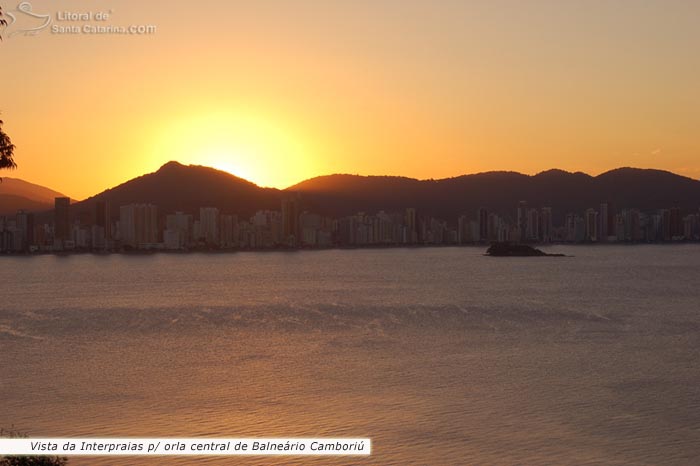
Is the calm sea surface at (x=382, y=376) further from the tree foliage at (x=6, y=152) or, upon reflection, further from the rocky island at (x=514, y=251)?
the rocky island at (x=514, y=251)

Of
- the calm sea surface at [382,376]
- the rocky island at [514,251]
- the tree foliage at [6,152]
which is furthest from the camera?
the rocky island at [514,251]

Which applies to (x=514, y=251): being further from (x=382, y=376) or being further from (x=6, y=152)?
(x=6, y=152)

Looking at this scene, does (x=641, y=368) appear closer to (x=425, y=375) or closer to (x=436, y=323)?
(x=425, y=375)
